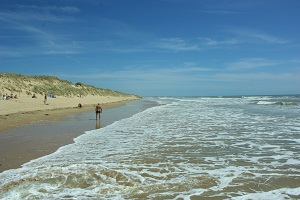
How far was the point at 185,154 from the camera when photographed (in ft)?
29.6

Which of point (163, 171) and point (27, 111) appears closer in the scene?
point (163, 171)

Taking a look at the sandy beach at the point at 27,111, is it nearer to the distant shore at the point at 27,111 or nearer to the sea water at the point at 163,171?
the distant shore at the point at 27,111

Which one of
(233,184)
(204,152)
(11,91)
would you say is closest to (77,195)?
(233,184)

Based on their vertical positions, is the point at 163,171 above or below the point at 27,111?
below

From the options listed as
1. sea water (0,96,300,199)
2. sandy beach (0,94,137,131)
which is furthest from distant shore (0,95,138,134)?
sea water (0,96,300,199)

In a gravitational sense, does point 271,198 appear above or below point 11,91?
below

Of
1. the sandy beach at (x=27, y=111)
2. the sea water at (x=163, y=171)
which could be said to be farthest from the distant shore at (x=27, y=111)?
the sea water at (x=163, y=171)

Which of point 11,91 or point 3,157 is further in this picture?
point 11,91

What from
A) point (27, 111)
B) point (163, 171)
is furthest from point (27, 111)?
point (163, 171)

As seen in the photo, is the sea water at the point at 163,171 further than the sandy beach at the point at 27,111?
No

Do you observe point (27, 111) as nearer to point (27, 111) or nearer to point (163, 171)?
point (27, 111)

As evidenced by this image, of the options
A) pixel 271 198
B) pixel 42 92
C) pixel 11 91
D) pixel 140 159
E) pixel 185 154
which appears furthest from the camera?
pixel 42 92

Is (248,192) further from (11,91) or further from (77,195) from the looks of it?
(11,91)

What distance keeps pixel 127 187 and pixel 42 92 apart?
134ft
